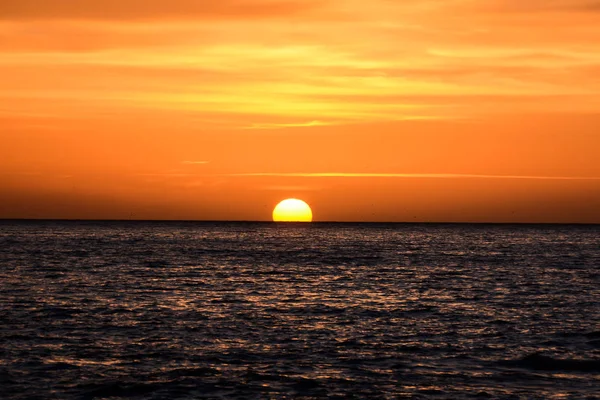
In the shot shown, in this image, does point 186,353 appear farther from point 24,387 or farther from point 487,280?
point 487,280

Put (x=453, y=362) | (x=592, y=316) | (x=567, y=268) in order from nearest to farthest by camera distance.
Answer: (x=453, y=362) → (x=592, y=316) → (x=567, y=268)

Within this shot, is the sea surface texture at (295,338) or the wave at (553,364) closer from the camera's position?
the sea surface texture at (295,338)

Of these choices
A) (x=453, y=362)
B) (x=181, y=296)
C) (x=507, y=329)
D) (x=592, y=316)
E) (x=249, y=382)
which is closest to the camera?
(x=249, y=382)

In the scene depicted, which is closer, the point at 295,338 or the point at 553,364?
the point at 553,364

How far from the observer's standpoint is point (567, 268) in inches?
3812

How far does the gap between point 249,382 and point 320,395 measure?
10.3ft

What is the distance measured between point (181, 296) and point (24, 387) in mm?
31003

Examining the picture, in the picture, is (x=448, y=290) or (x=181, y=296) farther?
(x=448, y=290)

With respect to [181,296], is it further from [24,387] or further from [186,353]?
[24,387]

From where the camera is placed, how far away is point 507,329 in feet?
141

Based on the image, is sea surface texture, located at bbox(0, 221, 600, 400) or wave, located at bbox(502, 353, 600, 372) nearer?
sea surface texture, located at bbox(0, 221, 600, 400)

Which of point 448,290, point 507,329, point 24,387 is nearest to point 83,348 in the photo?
point 24,387

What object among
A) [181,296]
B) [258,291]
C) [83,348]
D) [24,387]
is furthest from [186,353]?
[258,291]

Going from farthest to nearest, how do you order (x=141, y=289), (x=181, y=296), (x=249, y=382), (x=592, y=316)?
(x=141, y=289) → (x=181, y=296) → (x=592, y=316) → (x=249, y=382)
